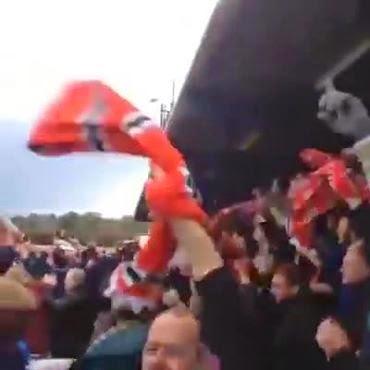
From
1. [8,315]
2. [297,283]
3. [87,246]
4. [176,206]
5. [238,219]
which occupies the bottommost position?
[87,246]

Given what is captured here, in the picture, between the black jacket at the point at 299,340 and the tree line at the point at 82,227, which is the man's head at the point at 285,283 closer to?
the black jacket at the point at 299,340

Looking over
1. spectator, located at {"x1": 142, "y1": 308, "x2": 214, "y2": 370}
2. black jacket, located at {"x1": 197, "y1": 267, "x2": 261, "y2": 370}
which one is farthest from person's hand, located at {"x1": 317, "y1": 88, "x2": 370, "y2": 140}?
spectator, located at {"x1": 142, "y1": 308, "x2": 214, "y2": 370}

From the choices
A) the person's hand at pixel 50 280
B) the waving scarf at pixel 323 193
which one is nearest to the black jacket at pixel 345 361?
the waving scarf at pixel 323 193

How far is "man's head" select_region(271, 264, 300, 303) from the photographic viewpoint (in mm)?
3852

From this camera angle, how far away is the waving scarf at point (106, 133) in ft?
8.91

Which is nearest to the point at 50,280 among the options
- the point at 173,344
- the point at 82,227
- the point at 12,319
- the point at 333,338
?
the point at 82,227

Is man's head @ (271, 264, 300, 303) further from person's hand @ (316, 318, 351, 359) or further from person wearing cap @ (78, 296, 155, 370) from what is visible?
person wearing cap @ (78, 296, 155, 370)

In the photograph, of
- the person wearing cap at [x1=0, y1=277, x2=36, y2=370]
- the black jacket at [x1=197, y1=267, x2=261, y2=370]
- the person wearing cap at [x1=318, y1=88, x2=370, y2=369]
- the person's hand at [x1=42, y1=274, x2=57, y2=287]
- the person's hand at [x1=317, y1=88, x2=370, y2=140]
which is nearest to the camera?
the black jacket at [x1=197, y1=267, x2=261, y2=370]

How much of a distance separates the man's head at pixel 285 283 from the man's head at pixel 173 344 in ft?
4.17

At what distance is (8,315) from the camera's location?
10.0ft

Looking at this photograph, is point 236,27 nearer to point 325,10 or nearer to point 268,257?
point 325,10

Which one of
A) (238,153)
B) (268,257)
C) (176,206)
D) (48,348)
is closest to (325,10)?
(268,257)

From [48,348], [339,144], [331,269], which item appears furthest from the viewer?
[48,348]

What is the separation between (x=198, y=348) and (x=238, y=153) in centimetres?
556
